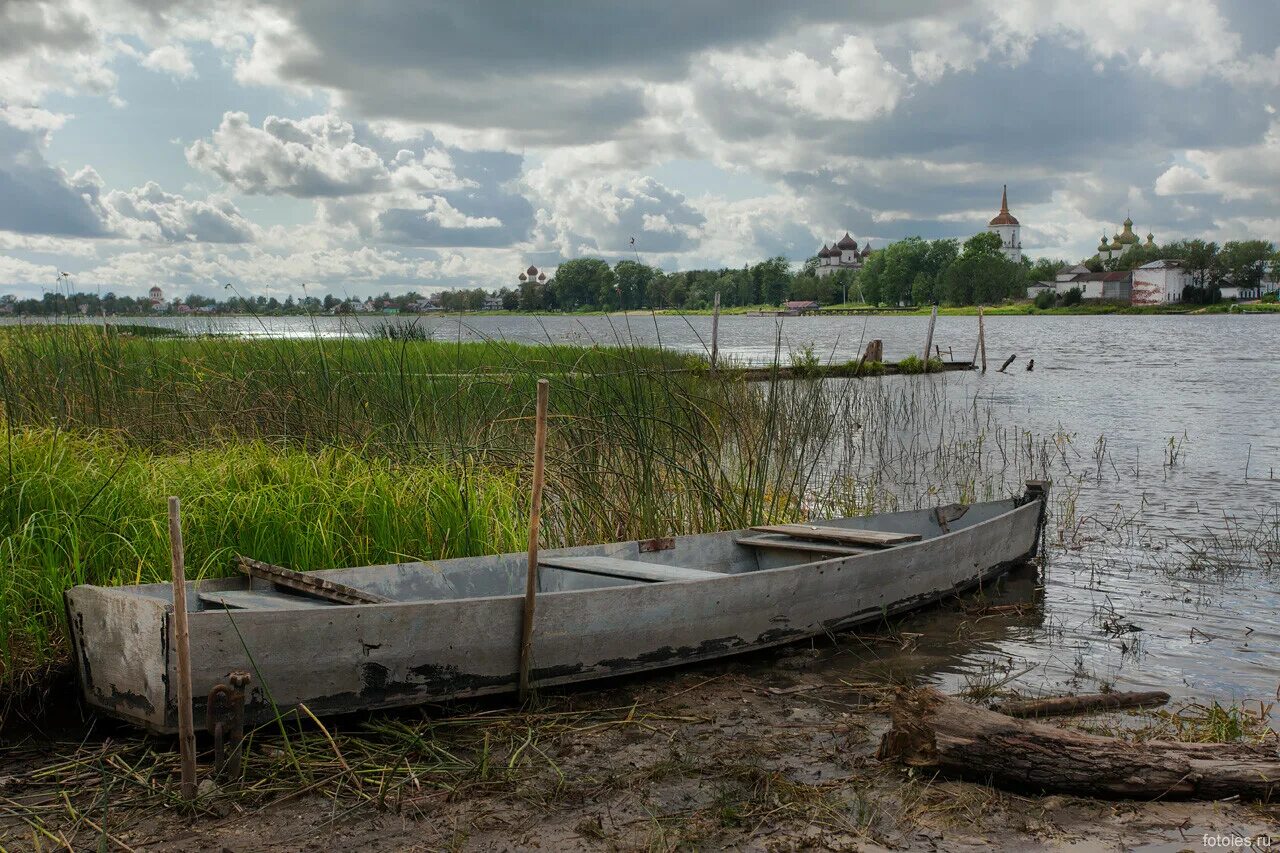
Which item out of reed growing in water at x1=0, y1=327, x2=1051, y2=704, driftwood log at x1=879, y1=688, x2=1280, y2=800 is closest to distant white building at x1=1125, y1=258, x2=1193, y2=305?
reed growing in water at x1=0, y1=327, x2=1051, y2=704

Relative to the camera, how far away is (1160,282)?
105 metres

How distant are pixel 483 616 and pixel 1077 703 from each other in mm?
2949

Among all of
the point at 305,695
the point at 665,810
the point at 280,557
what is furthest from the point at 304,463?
the point at 665,810

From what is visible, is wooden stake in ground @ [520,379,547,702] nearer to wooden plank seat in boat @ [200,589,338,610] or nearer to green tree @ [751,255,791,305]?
wooden plank seat in boat @ [200,589,338,610]

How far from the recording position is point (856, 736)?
14.8 ft

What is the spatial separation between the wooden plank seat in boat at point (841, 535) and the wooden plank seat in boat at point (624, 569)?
1.19 meters

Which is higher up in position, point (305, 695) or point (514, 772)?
point (305, 695)

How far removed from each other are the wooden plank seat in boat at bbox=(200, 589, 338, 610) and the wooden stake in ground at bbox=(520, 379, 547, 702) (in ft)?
2.86

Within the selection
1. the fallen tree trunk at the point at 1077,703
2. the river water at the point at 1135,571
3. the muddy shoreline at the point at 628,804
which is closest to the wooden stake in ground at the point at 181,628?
the muddy shoreline at the point at 628,804

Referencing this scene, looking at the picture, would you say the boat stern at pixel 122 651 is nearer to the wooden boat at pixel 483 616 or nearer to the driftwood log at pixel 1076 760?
the wooden boat at pixel 483 616

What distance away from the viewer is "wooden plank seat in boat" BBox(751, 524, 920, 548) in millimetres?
6457

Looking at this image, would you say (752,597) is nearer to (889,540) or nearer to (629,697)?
(629,697)

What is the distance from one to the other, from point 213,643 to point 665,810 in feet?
6.23

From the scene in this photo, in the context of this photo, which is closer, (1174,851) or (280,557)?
(1174,851)
